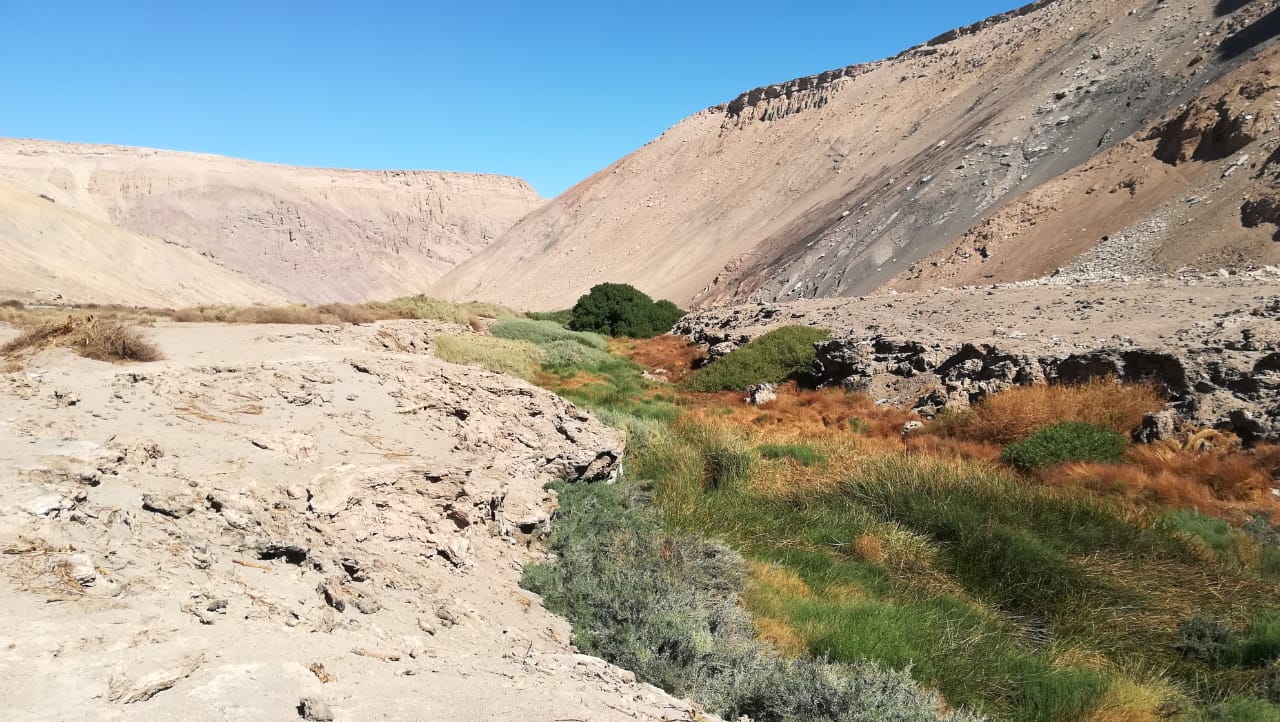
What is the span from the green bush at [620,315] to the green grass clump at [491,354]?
9.17 m

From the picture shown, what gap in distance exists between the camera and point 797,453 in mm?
9555

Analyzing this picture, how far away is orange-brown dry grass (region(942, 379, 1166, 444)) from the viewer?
10164mm

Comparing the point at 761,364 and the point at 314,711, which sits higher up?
the point at 761,364

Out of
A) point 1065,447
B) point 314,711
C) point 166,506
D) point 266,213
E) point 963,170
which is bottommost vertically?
point 314,711

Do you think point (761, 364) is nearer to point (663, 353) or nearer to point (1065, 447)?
point (663, 353)

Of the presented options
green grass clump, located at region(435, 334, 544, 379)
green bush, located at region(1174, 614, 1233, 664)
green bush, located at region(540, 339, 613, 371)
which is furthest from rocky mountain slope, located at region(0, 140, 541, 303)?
green bush, located at region(1174, 614, 1233, 664)

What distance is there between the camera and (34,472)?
3803 millimetres

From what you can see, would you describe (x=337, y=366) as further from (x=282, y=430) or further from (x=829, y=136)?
(x=829, y=136)

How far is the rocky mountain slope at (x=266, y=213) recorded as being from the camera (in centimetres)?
8156

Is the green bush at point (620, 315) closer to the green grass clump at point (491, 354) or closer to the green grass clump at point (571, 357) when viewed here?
the green grass clump at point (571, 357)

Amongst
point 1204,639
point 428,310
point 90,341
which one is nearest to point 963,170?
point 428,310

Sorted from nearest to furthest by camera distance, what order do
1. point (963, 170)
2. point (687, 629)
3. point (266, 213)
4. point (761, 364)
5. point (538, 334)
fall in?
point (687, 629)
point (761, 364)
point (538, 334)
point (963, 170)
point (266, 213)

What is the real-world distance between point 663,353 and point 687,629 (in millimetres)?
18780

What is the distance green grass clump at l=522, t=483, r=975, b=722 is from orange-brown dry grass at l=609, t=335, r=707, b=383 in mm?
12873
